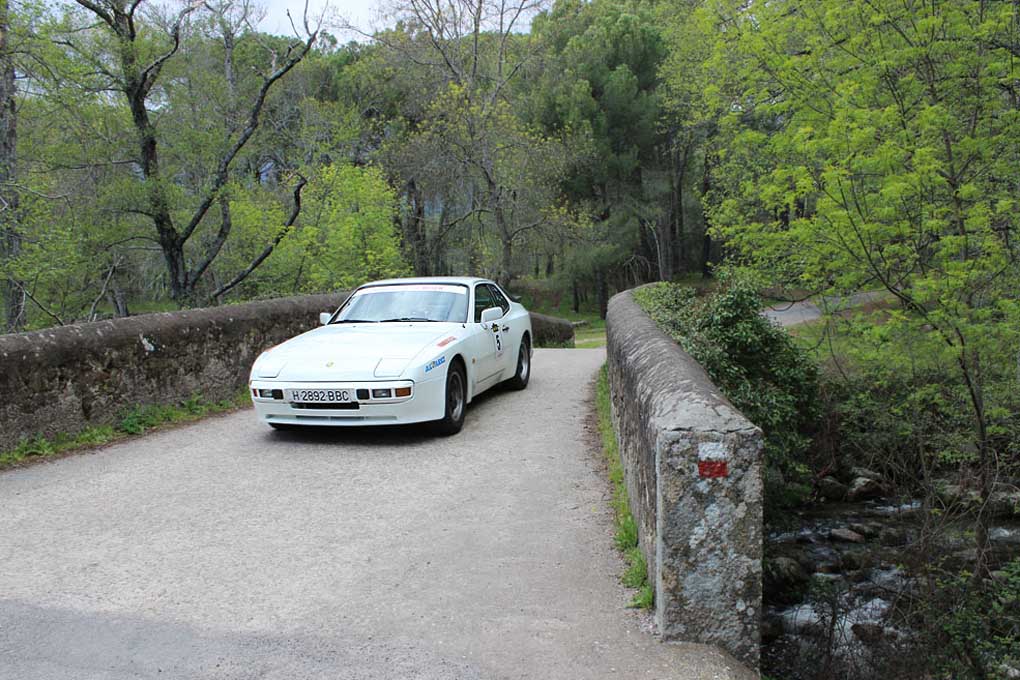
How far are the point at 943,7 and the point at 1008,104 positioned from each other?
1.76 meters

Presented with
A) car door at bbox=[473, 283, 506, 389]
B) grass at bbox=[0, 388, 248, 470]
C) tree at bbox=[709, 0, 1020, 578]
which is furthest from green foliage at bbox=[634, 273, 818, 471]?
grass at bbox=[0, 388, 248, 470]

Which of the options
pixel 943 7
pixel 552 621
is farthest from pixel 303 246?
pixel 552 621

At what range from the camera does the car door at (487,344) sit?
353 inches

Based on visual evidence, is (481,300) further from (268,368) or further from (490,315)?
(268,368)

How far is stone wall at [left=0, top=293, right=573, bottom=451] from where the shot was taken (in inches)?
290

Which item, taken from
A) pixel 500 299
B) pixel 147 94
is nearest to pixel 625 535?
pixel 500 299

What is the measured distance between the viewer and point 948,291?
30.5 feet

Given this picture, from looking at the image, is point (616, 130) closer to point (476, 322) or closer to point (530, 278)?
point (530, 278)

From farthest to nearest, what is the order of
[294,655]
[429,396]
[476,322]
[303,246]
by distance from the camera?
1. [303,246]
2. [476,322]
3. [429,396]
4. [294,655]

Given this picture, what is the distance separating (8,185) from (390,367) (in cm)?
1049

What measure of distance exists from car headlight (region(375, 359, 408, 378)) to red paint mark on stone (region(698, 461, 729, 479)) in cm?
416

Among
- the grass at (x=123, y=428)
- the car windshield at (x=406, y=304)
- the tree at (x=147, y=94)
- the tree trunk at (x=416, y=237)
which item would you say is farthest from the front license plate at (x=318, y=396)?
the tree trunk at (x=416, y=237)

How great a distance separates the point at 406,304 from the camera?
29.8 ft

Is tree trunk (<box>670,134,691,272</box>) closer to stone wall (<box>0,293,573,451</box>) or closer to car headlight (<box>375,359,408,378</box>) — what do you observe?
stone wall (<box>0,293,573,451</box>)
